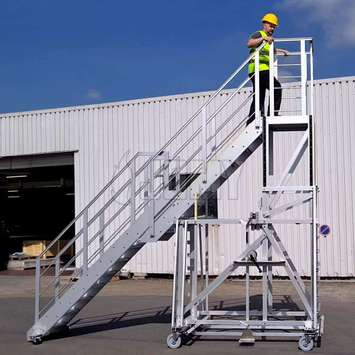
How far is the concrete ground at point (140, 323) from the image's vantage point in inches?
428

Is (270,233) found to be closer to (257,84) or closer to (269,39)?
(257,84)

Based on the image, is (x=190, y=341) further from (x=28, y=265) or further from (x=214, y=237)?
(x=28, y=265)

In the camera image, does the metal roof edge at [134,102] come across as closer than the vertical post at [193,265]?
No

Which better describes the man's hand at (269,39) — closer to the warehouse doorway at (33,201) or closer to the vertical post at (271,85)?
the vertical post at (271,85)

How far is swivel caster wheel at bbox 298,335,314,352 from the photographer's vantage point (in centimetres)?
1047

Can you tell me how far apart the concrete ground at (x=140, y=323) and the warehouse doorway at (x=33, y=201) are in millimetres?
6935

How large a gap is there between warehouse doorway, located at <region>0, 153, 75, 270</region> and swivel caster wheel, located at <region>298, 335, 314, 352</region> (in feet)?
55.7

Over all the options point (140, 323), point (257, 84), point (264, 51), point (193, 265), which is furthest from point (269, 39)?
point (140, 323)

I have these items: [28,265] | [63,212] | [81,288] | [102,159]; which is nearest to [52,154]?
[102,159]

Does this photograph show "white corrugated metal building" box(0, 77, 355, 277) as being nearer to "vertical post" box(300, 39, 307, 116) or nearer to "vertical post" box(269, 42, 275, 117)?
"vertical post" box(300, 39, 307, 116)

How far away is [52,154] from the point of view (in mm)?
26156

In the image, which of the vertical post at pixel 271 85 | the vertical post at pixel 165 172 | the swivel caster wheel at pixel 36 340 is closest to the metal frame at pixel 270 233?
the vertical post at pixel 271 85

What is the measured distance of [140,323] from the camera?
13.6 metres

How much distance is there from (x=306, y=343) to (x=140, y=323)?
4.28m
